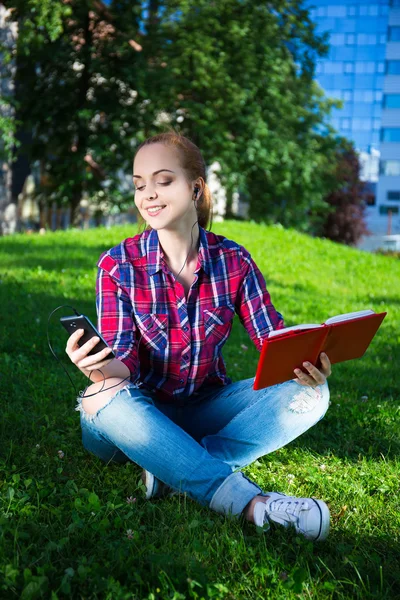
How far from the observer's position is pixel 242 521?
8.37ft

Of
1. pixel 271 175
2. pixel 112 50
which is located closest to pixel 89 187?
pixel 112 50

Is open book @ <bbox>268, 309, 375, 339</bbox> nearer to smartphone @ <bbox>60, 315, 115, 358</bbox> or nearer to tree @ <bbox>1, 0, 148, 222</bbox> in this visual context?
smartphone @ <bbox>60, 315, 115, 358</bbox>

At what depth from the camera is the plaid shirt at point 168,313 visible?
9.89 ft

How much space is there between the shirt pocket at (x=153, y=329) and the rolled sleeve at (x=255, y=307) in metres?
0.38

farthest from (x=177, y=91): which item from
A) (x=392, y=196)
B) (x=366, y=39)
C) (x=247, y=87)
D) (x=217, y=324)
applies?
(x=366, y=39)


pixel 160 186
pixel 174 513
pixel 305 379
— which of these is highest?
pixel 160 186

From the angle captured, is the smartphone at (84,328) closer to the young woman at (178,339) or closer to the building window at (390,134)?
the young woman at (178,339)

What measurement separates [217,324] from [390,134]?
7464 cm

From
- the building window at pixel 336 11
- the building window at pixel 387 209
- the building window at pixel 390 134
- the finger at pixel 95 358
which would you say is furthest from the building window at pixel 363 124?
the finger at pixel 95 358

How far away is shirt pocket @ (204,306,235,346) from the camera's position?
307 centimetres

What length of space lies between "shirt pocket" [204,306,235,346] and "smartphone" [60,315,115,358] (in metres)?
0.56

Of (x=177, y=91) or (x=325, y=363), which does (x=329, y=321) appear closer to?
(x=325, y=363)

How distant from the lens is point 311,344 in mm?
2648

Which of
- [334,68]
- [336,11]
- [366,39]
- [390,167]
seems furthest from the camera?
[336,11]
